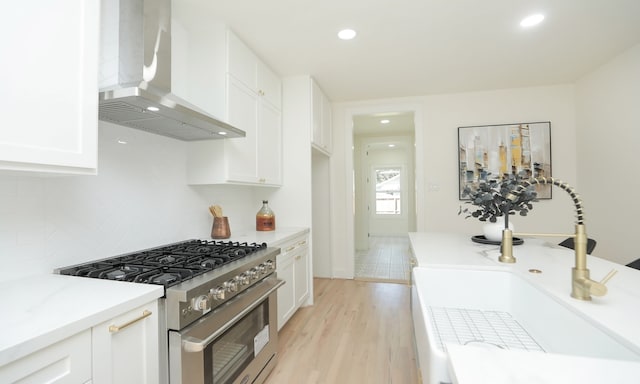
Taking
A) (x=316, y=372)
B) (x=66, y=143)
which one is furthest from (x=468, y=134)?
(x=66, y=143)

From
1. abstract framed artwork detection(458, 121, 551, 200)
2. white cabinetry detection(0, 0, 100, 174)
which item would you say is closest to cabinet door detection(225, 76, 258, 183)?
white cabinetry detection(0, 0, 100, 174)

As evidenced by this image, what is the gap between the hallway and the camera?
13.7ft

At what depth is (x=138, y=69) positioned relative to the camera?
1499 mm

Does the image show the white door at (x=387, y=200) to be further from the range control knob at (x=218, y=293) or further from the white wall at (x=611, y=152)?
the range control knob at (x=218, y=293)

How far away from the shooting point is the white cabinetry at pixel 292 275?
7.79 feet

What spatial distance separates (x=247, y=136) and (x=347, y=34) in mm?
1165

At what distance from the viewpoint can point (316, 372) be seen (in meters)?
1.94

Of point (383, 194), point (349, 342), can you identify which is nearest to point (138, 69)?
point (349, 342)

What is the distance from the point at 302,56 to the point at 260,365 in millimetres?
2528

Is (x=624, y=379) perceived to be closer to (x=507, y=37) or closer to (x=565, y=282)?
(x=565, y=282)

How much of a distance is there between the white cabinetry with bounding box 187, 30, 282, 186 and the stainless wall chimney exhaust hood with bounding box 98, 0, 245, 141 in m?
0.48

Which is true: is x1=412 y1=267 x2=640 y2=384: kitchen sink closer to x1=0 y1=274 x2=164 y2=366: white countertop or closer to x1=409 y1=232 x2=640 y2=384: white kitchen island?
x1=409 y1=232 x2=640 y2=384: white kitchen island

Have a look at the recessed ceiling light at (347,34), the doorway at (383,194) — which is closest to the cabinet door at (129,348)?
the recessed ceiling light at (347,34)

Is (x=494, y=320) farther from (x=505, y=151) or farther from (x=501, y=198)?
(x=505, y=151)
